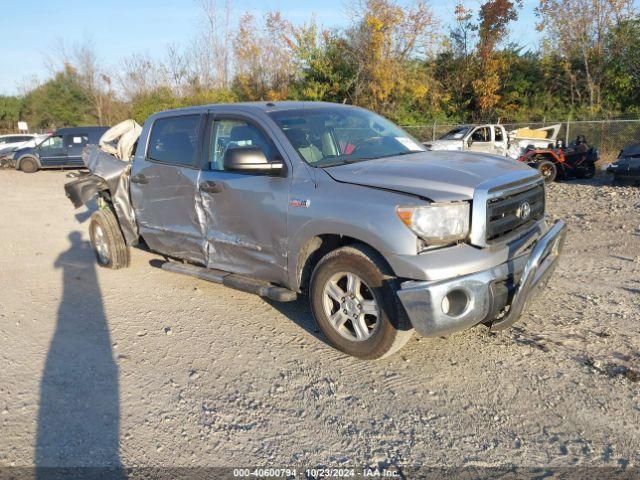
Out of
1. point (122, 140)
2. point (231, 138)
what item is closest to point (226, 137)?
point (231, 138)

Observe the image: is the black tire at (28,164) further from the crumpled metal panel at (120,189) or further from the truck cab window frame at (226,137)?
the truck cab window frame at (226,137)

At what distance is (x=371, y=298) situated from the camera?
3949 millimetres

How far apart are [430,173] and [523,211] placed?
0.86 m

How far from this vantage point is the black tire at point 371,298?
374cm

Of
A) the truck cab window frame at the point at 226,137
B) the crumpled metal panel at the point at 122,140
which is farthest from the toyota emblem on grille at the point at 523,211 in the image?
the crumpled metal panel at the point at 122,140

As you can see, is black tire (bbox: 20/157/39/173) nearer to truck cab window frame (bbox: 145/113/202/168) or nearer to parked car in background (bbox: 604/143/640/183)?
truck cab window frame (bbox: 145/113/202/168)

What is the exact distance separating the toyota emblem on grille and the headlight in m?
0.67

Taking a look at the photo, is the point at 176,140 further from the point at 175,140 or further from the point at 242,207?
the point at 242,207

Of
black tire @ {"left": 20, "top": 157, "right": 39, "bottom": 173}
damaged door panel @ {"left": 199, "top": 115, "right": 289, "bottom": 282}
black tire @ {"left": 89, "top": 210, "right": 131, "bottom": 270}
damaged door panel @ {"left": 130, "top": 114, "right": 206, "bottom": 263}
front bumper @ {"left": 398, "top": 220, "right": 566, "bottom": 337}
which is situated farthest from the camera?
black tire @ {"left": 20, "top": 157, "right": 39, "bottom": 173}

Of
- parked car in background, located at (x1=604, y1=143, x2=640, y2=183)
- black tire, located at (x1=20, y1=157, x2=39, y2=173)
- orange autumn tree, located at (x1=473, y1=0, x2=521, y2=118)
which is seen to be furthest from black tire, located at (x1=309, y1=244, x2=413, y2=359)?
orange autumn tree, located at (x1=473, y1=0, x2=521, y2=118)

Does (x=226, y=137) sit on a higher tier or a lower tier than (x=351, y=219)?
higher

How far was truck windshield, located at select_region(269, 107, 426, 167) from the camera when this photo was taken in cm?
443

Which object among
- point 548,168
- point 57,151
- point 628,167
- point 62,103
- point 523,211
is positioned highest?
point 62,103

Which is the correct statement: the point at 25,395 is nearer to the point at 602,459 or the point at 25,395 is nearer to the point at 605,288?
the point at 602,459
